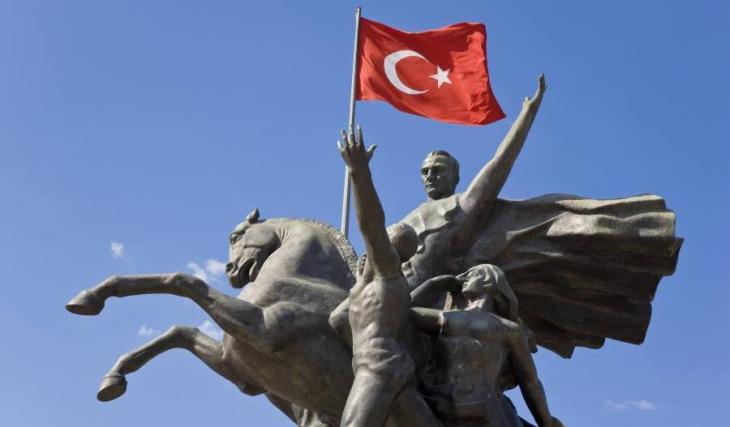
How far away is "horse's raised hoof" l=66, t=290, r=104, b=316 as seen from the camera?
891 cm

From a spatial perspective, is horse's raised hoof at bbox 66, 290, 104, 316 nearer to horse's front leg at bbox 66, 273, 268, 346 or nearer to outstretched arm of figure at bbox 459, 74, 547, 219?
horse's front leg at bbox 66, 273, 268, 346

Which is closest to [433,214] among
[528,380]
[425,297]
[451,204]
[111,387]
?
[451,204]

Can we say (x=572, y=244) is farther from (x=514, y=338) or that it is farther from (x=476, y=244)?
(x=514, y=338)

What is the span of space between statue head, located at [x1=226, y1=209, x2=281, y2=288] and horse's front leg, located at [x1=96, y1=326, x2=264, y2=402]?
0.58m

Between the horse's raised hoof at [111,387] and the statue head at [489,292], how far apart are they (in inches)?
113

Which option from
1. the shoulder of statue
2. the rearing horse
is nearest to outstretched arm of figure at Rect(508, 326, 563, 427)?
the rearing horse

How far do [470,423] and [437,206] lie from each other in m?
2.48

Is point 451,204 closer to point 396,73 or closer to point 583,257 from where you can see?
point 583,257

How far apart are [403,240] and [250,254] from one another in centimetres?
168

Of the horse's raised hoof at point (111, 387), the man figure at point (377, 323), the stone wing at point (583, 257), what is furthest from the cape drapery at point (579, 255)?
the horse's raised hoof at point (111, 387)

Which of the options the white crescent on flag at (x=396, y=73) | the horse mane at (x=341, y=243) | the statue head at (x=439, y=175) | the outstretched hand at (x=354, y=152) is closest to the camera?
the outstretched hand at (x=354, y=152)

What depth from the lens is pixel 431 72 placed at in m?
14.3

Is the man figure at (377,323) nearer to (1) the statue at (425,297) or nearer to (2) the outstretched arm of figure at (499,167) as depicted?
(1) the statue at (425,297)

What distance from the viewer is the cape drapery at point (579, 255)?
1020 cm
